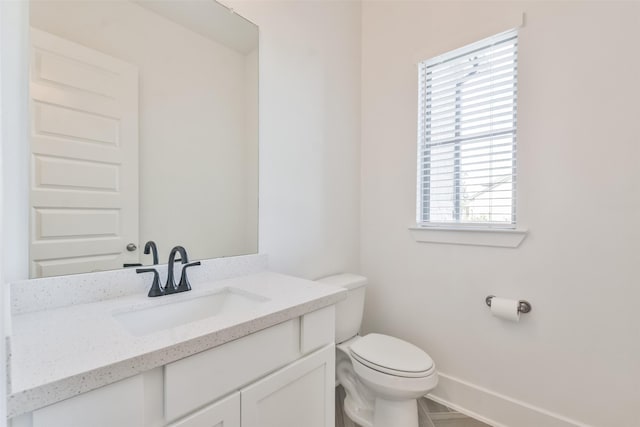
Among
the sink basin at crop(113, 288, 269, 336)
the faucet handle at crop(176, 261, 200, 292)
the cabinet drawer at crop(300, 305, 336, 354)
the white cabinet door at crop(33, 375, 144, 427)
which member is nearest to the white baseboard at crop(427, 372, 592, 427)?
the cabinet drawer at crop(300, 305, 336, 354)

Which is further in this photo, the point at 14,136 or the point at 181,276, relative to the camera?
the point at 181,276

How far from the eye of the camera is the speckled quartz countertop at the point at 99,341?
542mm

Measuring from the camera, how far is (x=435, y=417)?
1642mm

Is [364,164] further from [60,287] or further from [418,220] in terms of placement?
[60,287]

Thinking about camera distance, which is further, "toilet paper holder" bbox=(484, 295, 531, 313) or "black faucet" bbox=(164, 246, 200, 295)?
"toilet paper holder" bbox=(484, 295, 531, 313)

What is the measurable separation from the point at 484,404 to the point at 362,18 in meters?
2.50

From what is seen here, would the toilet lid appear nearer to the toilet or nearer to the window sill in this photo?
the toilet

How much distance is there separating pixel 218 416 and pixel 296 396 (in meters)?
0.29

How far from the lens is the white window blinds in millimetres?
1556

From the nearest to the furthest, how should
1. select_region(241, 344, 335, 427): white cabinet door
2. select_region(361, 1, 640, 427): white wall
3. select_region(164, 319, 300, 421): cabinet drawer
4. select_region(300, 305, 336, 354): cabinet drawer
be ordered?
1. select_region(164, 319, 300, 421): cabinet drawer
2. select_region(241, 344, 335, 427): white cabinet door
3. select_region(300, 305, 336, 354): cabinet drawer
4. select_region(361, 1, 640, 427): white wall

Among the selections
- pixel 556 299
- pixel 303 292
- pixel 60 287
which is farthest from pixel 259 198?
pixel 556 299

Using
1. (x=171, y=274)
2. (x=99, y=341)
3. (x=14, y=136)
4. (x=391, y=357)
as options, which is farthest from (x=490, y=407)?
(x=14, y=136)

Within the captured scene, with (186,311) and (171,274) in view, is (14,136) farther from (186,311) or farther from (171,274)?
(186,311)

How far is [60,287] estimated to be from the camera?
93cm
